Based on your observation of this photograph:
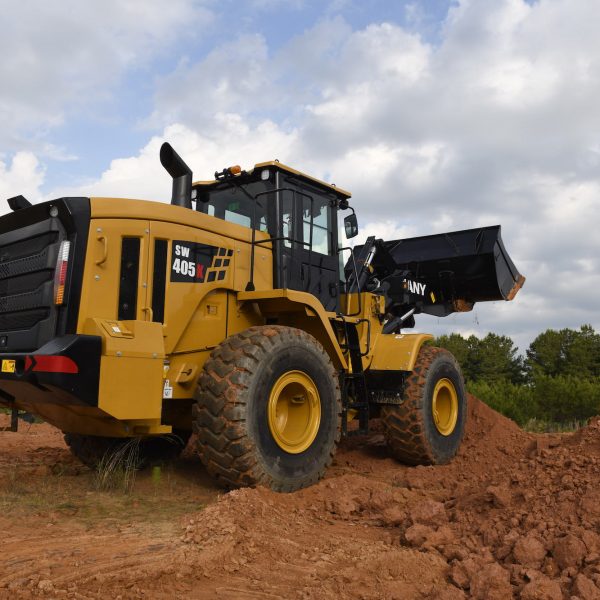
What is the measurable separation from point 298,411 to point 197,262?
169cm

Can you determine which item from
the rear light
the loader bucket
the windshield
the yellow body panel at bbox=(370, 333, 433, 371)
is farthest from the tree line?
the rear light

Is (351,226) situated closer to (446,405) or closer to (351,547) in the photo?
(446,405)

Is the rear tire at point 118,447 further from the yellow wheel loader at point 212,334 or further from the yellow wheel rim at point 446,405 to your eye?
the yellow wheel rim at point 446,405

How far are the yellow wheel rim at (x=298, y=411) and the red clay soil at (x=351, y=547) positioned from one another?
493 mm

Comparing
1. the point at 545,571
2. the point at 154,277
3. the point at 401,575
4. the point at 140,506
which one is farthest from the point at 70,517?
the point at 545,571

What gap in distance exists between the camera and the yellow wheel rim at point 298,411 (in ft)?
18.6

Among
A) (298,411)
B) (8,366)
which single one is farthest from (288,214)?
(8,366)

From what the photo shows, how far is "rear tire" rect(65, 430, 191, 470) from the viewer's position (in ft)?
21.5

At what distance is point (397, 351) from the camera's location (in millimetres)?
7547

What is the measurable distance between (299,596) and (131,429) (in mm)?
2238

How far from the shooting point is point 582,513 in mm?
3998

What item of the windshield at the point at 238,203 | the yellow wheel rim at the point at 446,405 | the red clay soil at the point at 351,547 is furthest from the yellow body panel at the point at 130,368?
the yellow wheel rim at the point at 446,405

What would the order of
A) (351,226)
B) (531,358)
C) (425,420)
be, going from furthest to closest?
(531,358), (351,226), (425,420)

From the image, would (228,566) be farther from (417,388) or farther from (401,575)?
(417,388)
